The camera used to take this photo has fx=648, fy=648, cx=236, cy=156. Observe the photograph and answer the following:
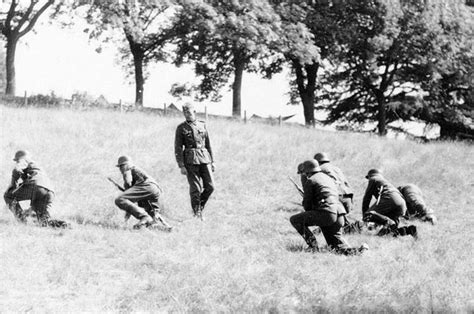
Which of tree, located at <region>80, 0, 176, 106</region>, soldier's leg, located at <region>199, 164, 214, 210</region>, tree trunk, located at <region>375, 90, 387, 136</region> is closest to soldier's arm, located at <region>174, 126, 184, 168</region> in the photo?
soldier's leg, located at <region>199, 164, 214, 210</region>

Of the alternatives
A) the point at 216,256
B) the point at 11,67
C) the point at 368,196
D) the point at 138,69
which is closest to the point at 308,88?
the point at 138,69

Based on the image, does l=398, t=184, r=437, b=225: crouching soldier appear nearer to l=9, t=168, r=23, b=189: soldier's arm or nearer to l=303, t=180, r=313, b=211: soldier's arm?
l=303, t=180, r=313, b=211: soldier's arm

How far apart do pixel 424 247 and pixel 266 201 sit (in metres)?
5.94

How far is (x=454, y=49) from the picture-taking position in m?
32.8

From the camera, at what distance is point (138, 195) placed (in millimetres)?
9938

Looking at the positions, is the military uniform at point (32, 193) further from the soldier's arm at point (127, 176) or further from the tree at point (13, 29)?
the tree at point (13, 29)

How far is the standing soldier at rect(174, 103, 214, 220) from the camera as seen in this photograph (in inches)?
434

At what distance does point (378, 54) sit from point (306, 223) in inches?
1032

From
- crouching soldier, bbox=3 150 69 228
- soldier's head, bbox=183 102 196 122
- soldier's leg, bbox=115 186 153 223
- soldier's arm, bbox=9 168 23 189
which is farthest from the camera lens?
soldier's head, bbox=183 102 196 122

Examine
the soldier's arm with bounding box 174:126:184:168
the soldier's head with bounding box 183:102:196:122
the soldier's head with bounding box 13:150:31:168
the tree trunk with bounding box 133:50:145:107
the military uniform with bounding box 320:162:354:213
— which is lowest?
the military uniform with bounding box 320:162:354:213

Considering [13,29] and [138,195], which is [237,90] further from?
[138,195]

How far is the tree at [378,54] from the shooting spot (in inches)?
1244

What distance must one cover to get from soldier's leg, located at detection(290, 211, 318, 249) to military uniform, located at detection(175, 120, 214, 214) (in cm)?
259

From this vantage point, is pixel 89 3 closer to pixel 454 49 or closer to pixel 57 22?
pixel 57 22
